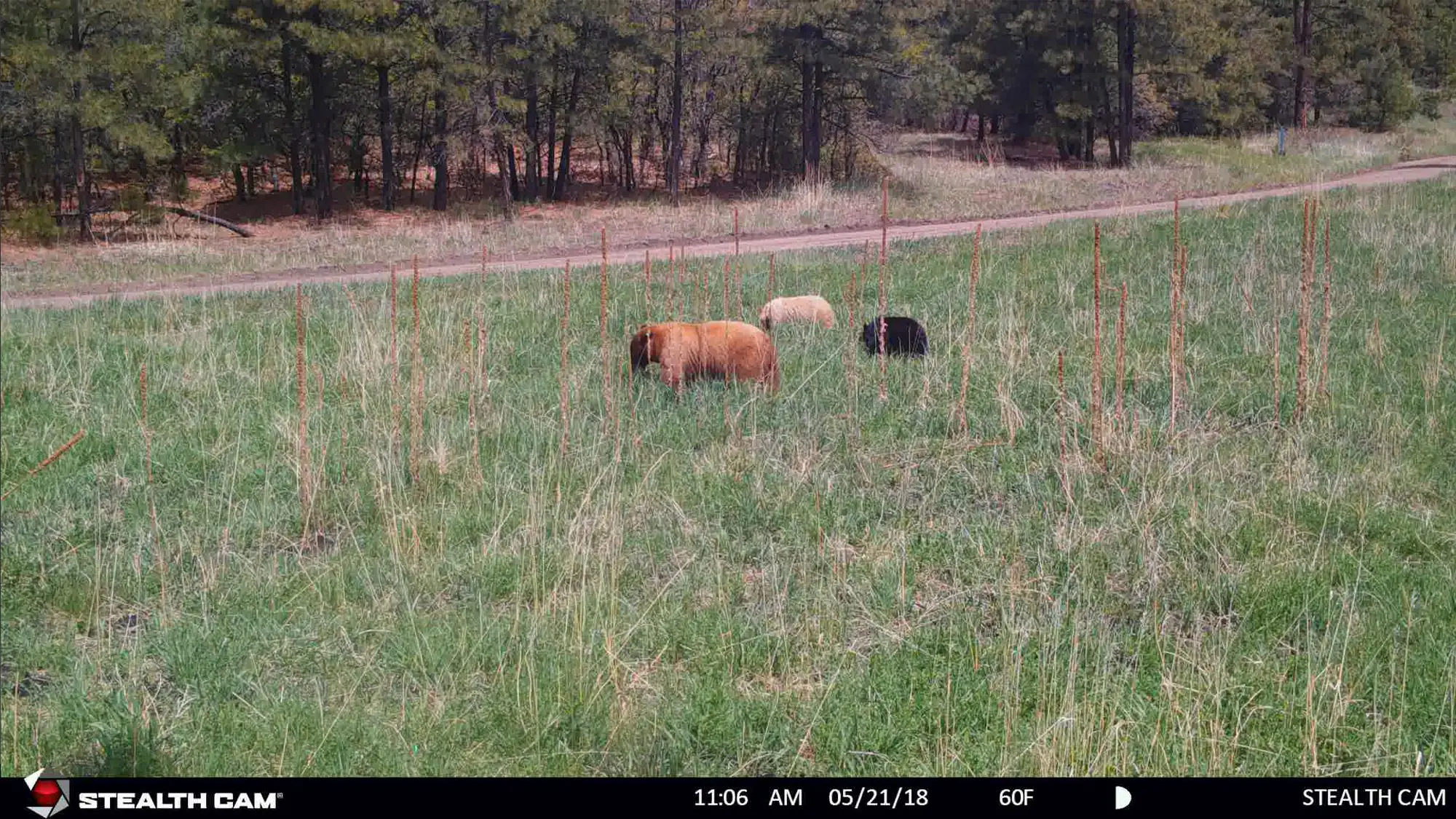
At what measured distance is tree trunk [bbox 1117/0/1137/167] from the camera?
1456 inches

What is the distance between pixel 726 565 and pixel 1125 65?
36843 millimetres

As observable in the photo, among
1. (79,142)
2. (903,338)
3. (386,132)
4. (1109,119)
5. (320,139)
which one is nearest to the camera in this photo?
(903,338)

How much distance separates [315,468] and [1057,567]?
386 centimetres

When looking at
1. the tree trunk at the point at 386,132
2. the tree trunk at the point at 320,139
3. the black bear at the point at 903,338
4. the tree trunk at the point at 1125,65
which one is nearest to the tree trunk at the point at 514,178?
the tree trunk at the point at 386,132

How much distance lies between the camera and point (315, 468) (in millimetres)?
6285

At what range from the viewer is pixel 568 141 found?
33.8m

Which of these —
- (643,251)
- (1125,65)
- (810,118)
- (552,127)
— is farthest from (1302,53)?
(643,251)

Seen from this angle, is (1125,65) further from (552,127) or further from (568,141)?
(552,127)

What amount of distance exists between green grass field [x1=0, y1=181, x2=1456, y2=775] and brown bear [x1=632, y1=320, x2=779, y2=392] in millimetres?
272

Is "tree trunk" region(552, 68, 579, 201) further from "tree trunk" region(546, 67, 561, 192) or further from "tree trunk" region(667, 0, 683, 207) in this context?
"tree trunk" region(667, 0, 683, 207)

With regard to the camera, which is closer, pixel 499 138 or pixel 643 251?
pixel 643 251

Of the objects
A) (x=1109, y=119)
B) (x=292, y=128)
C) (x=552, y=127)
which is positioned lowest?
(x=292, y=128)

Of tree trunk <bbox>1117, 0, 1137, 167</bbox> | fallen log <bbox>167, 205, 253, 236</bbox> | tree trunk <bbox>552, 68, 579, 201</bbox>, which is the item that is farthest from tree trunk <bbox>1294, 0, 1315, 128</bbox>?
fallen log <bbox>167, 205, 253, 236</bbox>

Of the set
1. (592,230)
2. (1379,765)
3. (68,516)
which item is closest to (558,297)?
(68,516)
